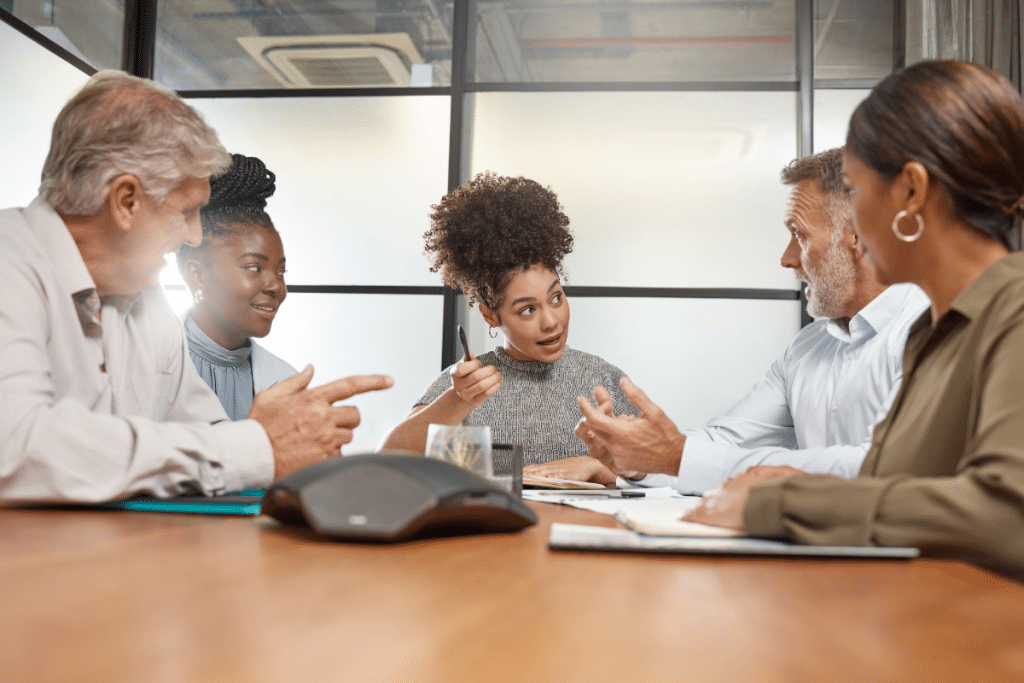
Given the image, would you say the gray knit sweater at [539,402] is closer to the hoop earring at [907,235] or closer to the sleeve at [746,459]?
the sleeve at [746,459]

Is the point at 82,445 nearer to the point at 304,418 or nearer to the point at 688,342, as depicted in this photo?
the point at 304,418

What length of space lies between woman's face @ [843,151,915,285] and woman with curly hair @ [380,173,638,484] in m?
1.20

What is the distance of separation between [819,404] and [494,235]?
1.16 m

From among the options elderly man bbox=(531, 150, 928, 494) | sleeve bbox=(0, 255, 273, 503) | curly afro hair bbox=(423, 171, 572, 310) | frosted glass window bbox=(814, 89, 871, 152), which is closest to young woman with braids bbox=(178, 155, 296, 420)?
curly afro hair bbox=(423, 171, 572, 310)

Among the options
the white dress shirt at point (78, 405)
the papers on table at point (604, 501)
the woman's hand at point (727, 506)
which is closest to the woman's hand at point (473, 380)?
the papers on table at point (604, 501)

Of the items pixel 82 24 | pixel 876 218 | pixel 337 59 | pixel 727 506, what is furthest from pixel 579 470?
pixel 82 24

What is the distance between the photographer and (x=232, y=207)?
2.45 m

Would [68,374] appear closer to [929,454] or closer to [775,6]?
[929,454]

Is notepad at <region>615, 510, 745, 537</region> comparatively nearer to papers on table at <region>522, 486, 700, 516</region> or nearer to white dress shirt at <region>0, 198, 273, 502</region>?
papers on table at <region>522, 486, 700, 516</region>

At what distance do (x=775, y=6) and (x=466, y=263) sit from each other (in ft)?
6.61

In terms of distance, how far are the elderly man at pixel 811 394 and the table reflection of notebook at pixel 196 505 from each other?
808 mm

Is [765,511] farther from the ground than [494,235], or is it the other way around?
[494,235]

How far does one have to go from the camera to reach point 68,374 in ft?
3.85

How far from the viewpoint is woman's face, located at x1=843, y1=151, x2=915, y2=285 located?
3.39 feet
